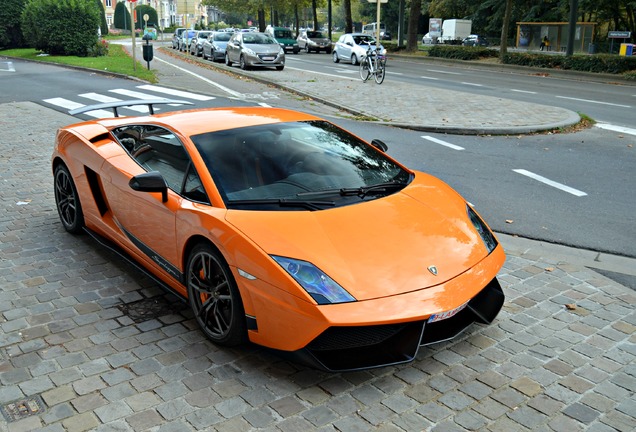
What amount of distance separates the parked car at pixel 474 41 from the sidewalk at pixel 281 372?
5742cm

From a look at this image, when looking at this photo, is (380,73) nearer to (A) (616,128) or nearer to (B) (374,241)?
(A) (616,128)

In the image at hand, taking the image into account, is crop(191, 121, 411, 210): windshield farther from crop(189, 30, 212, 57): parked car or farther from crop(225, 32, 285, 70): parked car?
crop(189, 30, 212, 57): parked car

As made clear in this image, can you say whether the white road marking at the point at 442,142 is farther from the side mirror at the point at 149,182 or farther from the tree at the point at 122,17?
the tree at the point at 122,17

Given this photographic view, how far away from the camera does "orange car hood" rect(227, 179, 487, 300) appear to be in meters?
3.65

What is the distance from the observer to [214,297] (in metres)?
Result: 4.09

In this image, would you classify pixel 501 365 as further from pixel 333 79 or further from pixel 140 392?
pixel 333 79

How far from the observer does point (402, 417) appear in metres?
3.37

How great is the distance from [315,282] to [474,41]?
6041 centimetres

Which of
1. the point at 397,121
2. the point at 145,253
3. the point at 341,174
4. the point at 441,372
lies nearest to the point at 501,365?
the point at 441,372

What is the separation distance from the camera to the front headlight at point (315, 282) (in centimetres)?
350

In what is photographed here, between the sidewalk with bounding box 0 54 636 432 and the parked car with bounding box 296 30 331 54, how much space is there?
4448cm

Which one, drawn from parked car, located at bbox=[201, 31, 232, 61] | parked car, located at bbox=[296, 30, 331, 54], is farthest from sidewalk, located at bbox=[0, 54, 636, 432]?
parked car, located at bbox=[296, 30, 331, 54]

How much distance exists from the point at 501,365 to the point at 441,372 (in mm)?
385

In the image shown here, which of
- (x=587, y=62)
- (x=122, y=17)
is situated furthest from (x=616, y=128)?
(x=122, y=17)
